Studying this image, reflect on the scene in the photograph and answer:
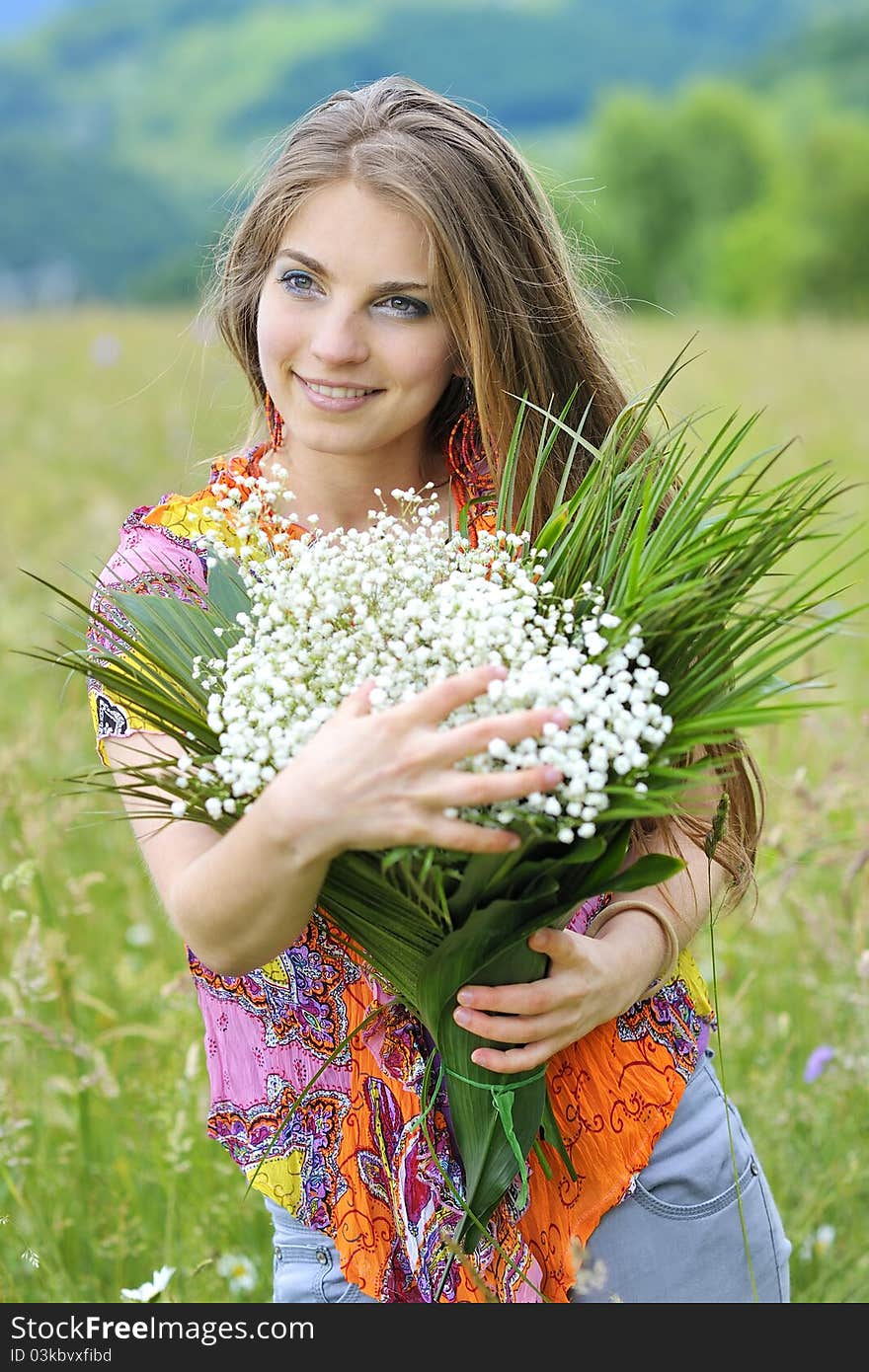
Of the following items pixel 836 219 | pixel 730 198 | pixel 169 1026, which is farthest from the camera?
pixel 730 198

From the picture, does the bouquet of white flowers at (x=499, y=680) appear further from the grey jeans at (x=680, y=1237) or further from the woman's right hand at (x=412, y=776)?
the grey jeans at (x=680, y=1237)

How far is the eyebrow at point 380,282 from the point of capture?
2.03 meters

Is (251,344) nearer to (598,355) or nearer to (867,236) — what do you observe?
(598,355)

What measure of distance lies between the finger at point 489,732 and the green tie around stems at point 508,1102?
602 millimetres

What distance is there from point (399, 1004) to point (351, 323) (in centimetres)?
101

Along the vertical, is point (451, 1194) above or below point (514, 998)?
below

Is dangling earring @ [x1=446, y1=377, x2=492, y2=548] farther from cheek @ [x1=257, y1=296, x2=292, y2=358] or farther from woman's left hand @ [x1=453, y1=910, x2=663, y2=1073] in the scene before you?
woman's left hand @ [x1=453, y1=910, x2=663, y2=1073]

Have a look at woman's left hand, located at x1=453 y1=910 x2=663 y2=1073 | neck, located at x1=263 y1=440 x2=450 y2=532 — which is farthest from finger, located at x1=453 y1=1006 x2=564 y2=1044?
neck, located at x1=263 y1=440 x2=450 y2=532

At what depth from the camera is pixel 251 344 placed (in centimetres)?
246

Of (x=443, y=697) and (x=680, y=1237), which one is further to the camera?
(x=680, y=1237)

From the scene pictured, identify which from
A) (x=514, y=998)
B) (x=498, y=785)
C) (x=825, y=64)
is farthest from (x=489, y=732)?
(x=825, y=64)

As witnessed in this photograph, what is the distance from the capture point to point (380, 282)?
202 cm

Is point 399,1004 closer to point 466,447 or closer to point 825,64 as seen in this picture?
point 466,447

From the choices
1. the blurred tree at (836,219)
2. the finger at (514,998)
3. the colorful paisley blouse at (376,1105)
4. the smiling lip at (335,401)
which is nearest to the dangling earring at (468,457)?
the smiling lip at (335,401)
